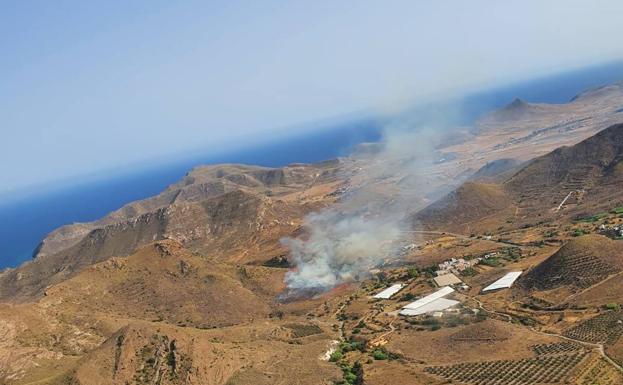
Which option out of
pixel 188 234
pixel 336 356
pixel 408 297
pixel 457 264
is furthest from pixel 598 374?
pixel 188 234

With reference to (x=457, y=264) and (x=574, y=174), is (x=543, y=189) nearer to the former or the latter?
(x=574, y=174)

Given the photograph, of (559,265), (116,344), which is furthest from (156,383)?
(559,265)

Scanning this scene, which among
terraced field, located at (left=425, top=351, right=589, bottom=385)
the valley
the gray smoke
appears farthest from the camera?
the gray smoke

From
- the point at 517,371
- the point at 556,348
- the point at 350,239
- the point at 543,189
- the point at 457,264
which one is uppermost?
the point at 350,239

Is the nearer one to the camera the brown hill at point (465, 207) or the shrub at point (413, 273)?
the shrub at point (413, 273)

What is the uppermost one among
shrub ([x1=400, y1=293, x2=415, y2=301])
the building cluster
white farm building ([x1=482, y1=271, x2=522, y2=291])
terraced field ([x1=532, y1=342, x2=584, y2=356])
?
terraced field ([x1=532, y1=342, x2=584, y2=356])

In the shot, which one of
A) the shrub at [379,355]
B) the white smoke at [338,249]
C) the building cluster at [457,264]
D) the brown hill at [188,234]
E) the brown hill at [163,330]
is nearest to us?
the brown hill at [163,330]

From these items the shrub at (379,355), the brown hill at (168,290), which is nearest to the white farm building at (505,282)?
the shrub at (379,355)

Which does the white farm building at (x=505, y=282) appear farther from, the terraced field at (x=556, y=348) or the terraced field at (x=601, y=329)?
the terraced field at (x=556, y=348)

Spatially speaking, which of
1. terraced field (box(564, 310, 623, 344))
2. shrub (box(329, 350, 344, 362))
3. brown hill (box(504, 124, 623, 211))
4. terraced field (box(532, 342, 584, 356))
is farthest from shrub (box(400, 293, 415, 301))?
brown hill (box(504, 124, 623, 211))

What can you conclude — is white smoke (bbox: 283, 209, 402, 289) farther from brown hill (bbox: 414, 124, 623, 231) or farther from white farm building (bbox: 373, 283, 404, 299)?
brown hill (bbox: 414, 124, 623, 231)

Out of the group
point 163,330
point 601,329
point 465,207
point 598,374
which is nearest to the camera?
point 598,374
